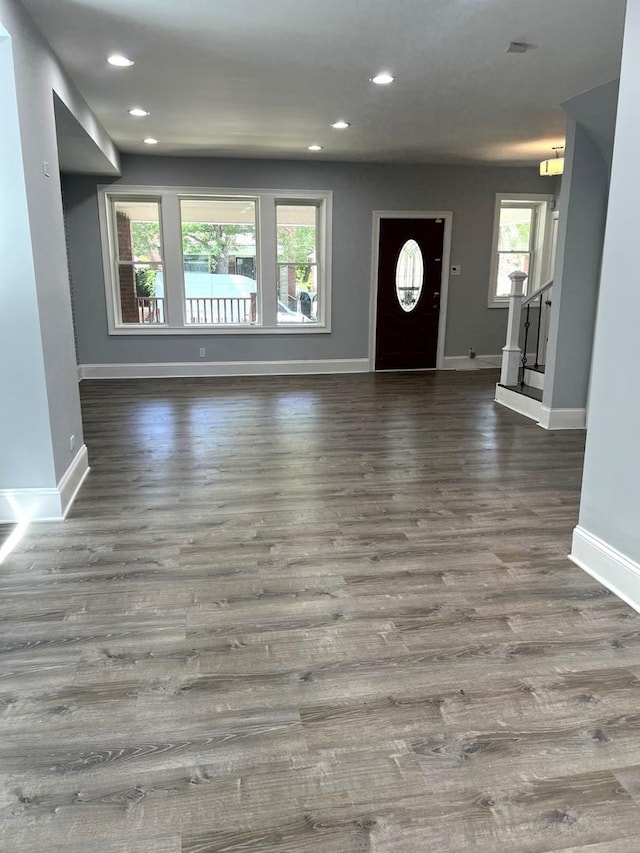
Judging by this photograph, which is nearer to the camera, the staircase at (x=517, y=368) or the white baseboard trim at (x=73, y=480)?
the white baseboard trim at (x=73, y=480)

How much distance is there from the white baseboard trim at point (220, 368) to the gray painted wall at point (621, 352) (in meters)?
5.79

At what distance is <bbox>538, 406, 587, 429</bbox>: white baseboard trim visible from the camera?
5348 mm

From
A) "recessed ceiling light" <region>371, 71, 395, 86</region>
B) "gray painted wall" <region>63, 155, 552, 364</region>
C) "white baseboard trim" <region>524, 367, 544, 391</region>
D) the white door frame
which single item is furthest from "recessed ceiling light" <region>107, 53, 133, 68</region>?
"white baseboard trim" <region>524, 367, 544, 391</region>

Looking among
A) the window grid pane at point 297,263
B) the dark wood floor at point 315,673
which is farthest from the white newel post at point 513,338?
the window grid pane at point 297,263

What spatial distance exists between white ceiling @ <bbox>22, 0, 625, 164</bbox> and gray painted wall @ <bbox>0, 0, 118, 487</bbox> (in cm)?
22

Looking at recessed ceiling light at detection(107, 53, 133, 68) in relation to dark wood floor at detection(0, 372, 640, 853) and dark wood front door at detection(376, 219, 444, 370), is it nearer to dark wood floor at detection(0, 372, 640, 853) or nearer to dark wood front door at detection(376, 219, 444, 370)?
dark wood floor at detection(0, 372, 640, 853)

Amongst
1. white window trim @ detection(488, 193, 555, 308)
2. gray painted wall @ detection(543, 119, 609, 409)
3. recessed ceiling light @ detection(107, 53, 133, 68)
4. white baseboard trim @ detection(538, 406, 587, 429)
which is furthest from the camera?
white window trim @ detection(488, 193, 555, 308)

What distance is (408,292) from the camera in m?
8.36

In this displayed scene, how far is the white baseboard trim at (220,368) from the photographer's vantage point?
7.89 meters

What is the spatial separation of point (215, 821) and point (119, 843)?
0.75 feet

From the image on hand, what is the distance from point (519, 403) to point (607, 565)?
3.56 m

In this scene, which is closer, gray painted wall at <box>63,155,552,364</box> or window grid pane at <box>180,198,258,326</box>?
gray painted wall at <box>63,155,552,364</box>

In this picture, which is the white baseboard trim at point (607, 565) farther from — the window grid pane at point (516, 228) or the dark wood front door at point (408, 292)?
the window grid pane at point (516, 228)

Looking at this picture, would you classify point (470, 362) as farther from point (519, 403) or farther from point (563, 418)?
point (563, 418)
